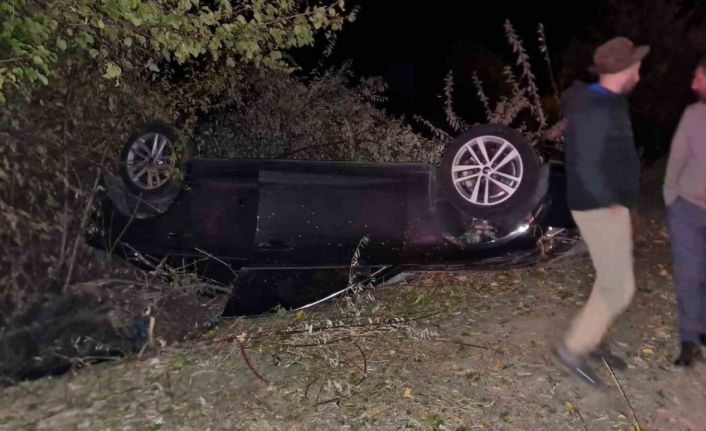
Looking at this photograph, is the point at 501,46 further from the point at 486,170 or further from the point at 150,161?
the point at 150,161

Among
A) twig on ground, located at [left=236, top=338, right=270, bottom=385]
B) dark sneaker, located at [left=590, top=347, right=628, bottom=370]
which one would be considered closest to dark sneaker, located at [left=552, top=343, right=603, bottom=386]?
dark sneaker, located at [left=590, top=347, right=628, bottom=370]

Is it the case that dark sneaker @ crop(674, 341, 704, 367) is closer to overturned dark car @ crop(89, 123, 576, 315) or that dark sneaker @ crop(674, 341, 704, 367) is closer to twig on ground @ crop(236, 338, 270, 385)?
overturned dark car @ crop(89, 123, 576, 315)

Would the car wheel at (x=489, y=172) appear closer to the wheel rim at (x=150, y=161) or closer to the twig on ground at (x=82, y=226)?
the wheel rim at (x=150, y=161)

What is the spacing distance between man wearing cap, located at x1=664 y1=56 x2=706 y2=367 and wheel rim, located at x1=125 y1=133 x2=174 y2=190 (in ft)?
11.0

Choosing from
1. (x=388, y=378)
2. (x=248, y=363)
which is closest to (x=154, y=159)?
(x=248, y=363)

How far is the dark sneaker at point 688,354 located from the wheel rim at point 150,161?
141 inches

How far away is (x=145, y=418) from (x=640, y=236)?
17.5 feet

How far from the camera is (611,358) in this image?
468 centimetres

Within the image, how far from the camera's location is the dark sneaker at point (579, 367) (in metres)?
4.36

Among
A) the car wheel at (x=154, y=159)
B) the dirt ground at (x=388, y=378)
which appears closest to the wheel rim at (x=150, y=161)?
the car wheel at (x=154, y=159)

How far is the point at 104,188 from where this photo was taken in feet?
19.0

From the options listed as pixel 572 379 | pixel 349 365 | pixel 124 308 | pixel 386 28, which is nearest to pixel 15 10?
pixel 124 308

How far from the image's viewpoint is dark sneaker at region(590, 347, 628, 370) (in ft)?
15.1

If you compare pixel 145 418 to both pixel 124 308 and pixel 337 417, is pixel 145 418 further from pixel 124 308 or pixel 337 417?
pixel 124 308
